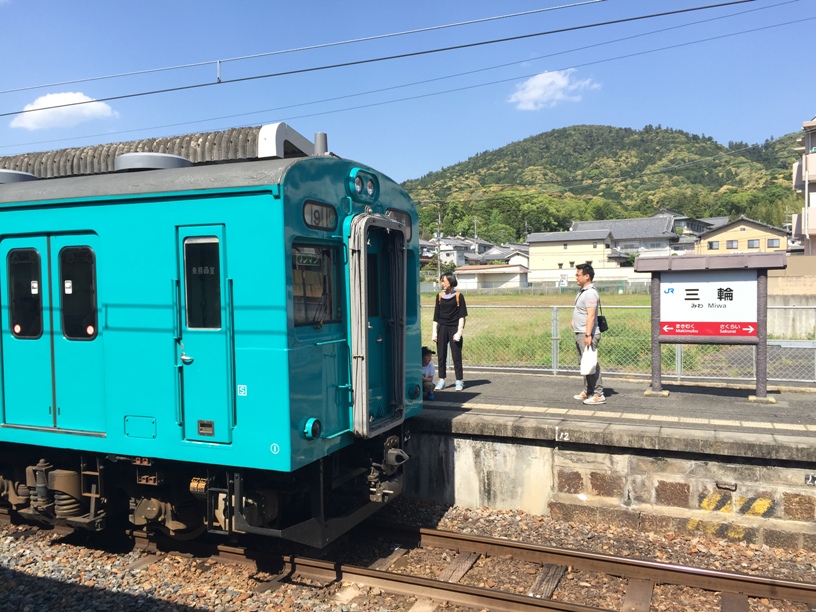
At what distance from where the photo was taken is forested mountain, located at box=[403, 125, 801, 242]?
11638 cm

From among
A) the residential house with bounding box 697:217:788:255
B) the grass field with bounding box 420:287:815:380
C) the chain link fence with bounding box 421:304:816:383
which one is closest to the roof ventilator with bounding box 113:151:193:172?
the chain link fence with bounding box 421:304:816:383

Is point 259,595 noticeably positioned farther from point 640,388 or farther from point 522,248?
point 522,248

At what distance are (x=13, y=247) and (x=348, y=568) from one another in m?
4.22

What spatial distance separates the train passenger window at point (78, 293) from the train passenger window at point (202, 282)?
3.37 feet

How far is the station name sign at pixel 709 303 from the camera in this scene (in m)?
8.55

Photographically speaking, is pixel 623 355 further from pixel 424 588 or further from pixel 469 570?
pixel 424 588

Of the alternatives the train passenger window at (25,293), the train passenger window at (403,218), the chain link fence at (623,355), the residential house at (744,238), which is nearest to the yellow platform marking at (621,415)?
the train passenger window at (403,218)

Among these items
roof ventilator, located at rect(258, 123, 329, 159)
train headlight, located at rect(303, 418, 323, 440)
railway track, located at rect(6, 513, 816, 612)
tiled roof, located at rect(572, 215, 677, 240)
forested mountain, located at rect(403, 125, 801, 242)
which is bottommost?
railway track, located at rect(6, 513, 816, 612)

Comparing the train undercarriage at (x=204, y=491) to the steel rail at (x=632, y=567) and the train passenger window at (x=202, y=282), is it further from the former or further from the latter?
the train passenger window at (x=202, y=282)

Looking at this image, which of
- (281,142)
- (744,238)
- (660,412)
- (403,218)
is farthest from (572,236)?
(281,142)

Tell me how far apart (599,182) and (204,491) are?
86.0m

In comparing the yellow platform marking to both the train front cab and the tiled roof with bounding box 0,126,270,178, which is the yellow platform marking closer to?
the train front cab

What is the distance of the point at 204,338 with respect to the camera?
5230 mm

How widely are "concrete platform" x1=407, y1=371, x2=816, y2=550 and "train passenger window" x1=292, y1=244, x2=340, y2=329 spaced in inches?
106
